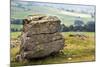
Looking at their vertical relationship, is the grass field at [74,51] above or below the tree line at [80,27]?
below

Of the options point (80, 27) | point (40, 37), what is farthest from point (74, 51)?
point (40, 37)

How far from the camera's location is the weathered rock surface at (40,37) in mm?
2449

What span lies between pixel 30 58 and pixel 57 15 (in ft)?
2.03

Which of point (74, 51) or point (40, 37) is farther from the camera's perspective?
point (74, 51)

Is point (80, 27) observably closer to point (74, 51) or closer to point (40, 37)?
point (74, 51)

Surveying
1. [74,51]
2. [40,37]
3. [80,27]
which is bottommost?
[74,51]

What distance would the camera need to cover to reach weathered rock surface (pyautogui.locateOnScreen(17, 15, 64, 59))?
2449mm

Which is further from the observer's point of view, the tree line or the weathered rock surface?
the tree line

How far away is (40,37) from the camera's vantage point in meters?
2.51

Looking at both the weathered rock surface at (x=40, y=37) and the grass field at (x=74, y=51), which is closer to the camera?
the weathered rock surface at (x=40, y=37)

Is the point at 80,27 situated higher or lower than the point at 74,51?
higher

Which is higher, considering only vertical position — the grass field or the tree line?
the tree line
